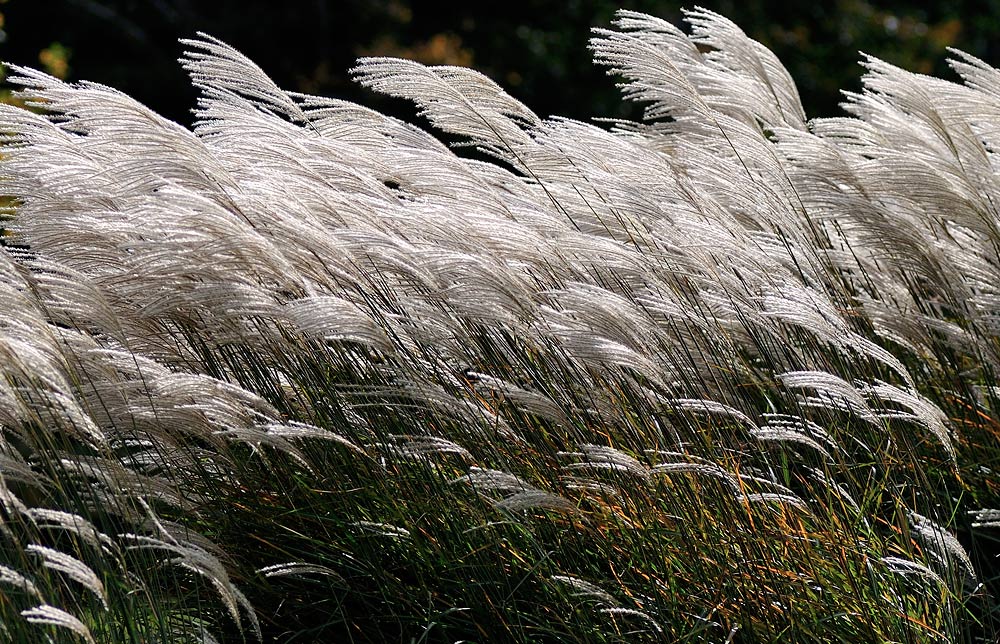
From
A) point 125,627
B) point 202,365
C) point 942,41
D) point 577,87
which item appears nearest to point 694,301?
point 202,365

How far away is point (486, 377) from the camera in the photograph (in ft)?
8.21

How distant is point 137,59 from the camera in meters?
12.8

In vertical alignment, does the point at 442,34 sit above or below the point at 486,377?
below

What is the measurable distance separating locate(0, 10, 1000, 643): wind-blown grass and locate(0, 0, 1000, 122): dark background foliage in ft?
29.8

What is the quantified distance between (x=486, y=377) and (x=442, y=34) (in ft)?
37.8

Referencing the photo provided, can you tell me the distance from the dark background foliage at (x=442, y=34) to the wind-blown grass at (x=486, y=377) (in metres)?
9.09

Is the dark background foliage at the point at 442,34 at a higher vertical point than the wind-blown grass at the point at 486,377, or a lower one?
lower

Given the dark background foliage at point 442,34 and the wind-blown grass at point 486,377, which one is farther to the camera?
the dark background foliage at point 442,34

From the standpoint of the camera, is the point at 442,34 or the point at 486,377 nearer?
the point at 486,377

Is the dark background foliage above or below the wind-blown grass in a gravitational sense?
below

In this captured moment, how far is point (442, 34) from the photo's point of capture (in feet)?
44.3

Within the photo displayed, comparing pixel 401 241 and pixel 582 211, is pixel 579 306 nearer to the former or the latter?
pixel 401 241

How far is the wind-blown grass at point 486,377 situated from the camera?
233cm

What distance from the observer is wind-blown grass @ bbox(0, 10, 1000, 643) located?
7.66 ft
